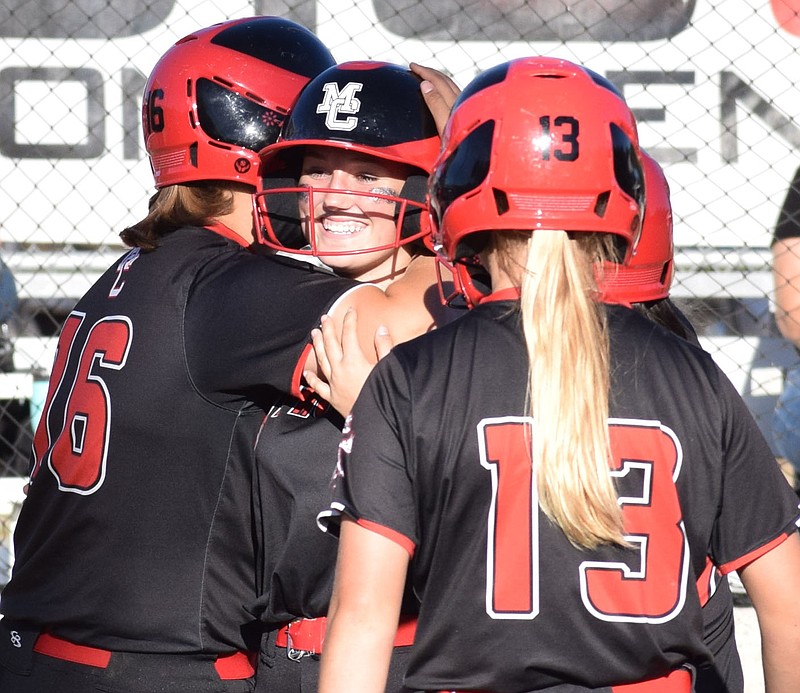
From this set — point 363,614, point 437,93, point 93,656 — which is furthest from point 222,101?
point 363,614

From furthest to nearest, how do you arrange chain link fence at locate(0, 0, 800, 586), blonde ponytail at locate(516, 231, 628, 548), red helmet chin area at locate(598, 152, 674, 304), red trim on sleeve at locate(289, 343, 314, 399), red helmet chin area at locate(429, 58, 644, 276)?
1. chain link fence at locate(0, 0, 800, 586)
2. red helmet chin area at locate(598, 152, 674, 304)
3. red trim on sleeve at locate(289, 343, 314, 399)
4. red helmet chin area at locate(429, 58, 644, 276)
5. blonde ponytail at locate(516, 231, 628, 548)

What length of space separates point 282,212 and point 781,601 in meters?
1.49

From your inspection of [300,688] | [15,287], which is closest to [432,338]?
[300,688]

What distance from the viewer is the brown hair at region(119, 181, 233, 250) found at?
2650 mm

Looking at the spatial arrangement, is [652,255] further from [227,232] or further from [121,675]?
[121,675]

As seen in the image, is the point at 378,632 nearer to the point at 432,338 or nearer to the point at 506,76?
the point at 432,338

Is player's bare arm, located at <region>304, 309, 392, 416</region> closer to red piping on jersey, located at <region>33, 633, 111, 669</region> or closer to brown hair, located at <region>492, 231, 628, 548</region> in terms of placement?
brown hair, located at <region>492, 231, 628, 548</region>

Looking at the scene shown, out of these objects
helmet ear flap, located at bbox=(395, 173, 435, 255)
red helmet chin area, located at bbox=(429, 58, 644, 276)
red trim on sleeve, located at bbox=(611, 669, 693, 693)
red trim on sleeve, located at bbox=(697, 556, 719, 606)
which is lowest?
red trim on sleeve, located at bbox=(611, 669, 693, 693)

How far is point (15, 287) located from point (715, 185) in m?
3.62

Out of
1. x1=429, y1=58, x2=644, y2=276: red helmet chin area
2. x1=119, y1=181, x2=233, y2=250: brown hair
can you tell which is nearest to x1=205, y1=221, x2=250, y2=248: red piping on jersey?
x1=119, y1=181, x2=233, y2=250: brown hair

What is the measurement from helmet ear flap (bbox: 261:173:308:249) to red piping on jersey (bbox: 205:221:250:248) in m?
0.06

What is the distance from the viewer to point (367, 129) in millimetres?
2486

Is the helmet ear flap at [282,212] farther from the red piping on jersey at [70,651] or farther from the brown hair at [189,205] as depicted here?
the red piping on jersey at [70,651]

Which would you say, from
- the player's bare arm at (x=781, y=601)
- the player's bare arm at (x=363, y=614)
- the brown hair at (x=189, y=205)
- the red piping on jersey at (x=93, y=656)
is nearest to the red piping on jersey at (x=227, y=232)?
the brown hair at (x=189, y=205)
